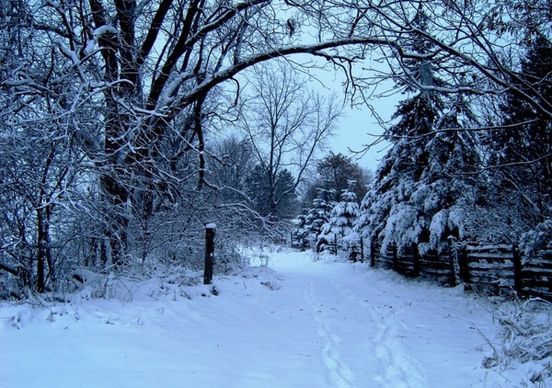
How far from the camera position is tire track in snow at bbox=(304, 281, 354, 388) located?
3.77 metres

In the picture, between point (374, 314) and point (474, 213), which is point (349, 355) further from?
point (474, 213)

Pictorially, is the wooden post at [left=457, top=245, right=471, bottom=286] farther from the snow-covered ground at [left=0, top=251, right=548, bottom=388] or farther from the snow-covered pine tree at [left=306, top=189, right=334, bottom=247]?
the snow-covered pine tree at [left=306, top=189, right=334, bottom=247]

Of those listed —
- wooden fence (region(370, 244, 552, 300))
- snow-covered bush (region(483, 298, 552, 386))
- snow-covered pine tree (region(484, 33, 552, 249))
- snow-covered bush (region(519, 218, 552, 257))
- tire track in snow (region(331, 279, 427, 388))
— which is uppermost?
snow-covered pine tree (region(484, 33, 552, 249))

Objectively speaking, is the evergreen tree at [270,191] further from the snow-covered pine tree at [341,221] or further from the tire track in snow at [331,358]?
the tire track in snow at [331,358]

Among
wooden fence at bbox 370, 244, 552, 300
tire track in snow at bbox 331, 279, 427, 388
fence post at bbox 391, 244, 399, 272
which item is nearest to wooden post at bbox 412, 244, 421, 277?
wooden fence at bbox 370, 244, 552, 300

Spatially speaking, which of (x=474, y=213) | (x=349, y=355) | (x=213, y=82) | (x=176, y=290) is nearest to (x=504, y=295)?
(x=474, y=213)

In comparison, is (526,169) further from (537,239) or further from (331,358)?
(331,358)

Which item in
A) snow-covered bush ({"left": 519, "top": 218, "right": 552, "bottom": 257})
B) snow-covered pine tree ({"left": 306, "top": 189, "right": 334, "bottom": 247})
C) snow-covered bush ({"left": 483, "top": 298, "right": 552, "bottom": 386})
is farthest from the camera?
snow-covered pine tree ({"left": 306, "top": 189, "right": 334, "bottom": 247})

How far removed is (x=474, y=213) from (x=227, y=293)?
6365 millimetres

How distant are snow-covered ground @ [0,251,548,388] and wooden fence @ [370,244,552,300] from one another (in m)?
1.27

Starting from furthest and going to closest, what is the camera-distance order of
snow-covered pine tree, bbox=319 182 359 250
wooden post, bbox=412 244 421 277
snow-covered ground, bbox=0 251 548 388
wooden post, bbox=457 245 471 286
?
1. snow-covered pine tree, bbox=319 182 359 250
2. wooden post, bbox=412 244 421 277
3. wooden post, bbox=457 245 471 286
4. snow-covered ground, bbox=0 251 548 388

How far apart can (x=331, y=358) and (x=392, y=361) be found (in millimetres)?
675

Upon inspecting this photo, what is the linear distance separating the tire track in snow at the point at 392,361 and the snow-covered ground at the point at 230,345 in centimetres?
1

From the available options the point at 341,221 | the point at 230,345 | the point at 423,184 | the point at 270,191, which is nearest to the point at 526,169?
the point at 423,184
